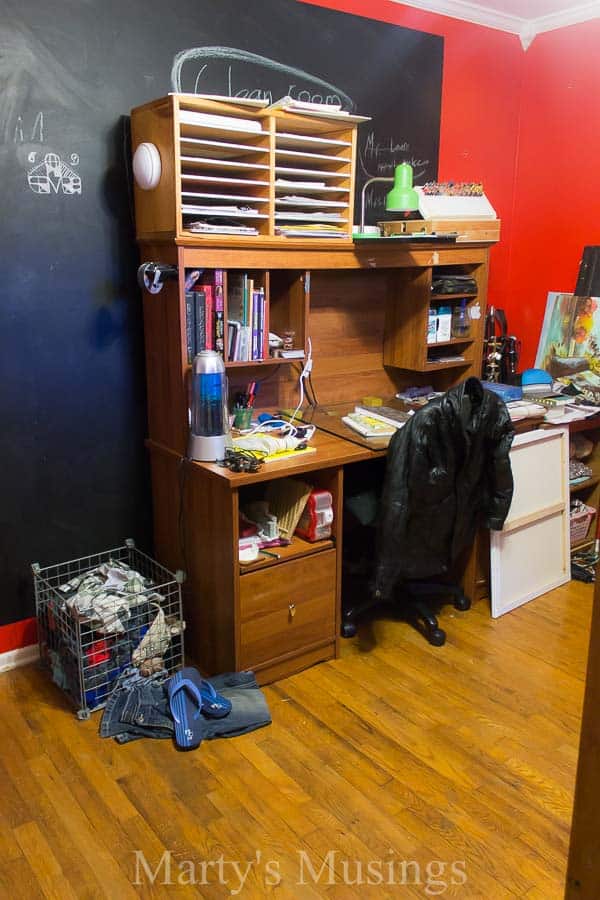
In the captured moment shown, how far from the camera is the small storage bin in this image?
366 cm

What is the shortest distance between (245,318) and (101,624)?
3.82ft

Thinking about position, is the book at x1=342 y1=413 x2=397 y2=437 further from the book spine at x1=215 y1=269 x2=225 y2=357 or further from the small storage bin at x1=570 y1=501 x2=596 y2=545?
the small storage bin at x1=570 y1=501 x2=596 y2=545

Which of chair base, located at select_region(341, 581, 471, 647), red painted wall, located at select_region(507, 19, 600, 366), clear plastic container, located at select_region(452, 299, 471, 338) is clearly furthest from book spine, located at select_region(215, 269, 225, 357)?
red painted wall, located at select_region(507, 19, 600, 366)

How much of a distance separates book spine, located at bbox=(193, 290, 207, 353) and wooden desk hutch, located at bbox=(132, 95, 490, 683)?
0.06 metres

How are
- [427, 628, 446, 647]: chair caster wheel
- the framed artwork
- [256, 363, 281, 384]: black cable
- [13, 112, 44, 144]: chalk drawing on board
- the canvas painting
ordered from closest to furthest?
[13, 112, 44, 144]: chalk drawing on board
[427, 628, 446, 647]: chair caster wheel
[256, 363, 281, 384]: black cable
the framed artwork
the canvas painting

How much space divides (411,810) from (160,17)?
2.72 metres

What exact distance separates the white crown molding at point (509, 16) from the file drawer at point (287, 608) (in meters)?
2.53

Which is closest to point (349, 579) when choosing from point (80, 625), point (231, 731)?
point (231, 731)

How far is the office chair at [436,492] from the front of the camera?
2.59 m

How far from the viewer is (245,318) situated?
265 centimetres

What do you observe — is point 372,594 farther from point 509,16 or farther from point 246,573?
point 509,16

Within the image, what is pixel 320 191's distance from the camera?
2824mm

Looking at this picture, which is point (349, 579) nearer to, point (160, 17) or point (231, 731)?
point (231, 731)

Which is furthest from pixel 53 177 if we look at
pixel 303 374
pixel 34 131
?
pixel 303 374
